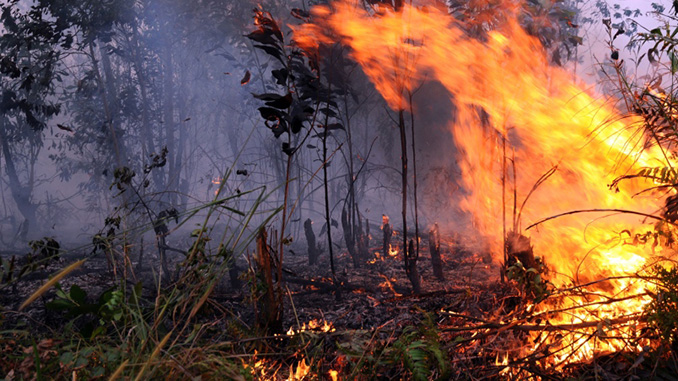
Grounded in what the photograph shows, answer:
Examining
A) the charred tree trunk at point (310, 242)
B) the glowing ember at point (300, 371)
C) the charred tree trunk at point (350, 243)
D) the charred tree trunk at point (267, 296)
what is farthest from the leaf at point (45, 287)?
the charred tree trunk at point (310, 242)

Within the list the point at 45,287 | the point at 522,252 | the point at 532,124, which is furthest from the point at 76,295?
the point at 532,124

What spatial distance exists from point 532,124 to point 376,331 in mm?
3458

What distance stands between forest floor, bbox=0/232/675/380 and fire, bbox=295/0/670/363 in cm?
73

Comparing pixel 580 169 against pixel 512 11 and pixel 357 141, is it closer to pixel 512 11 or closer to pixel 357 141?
pixel 512 11

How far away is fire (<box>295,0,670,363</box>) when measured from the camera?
3.66m

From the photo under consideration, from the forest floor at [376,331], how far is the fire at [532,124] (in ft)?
2.39

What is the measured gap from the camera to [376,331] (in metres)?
2.22

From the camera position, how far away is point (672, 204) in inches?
96.4

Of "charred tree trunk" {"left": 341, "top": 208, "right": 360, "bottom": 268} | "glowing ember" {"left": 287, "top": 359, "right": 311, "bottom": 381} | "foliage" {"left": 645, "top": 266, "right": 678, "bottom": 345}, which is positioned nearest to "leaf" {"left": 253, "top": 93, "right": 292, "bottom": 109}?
"glowing ember" {"left": 287, "top": 359, "right": 311, "bottom": 381}

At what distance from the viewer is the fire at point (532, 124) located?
3.66 meters

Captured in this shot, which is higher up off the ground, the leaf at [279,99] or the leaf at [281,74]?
the leaf at [281,74]

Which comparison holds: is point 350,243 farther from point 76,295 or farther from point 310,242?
point 76,295

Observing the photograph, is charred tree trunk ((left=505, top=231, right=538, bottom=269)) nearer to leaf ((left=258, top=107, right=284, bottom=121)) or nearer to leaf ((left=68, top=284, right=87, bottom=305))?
leaf ((left=258, top=107, right=284, bottom=121))

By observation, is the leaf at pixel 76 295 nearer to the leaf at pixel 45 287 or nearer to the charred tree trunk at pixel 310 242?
the leaf at pixel 45 287
